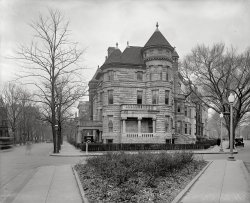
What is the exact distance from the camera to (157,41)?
161ft

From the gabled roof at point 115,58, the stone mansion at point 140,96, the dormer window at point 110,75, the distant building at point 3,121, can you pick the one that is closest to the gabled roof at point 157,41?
the stone mansion at point 140,96

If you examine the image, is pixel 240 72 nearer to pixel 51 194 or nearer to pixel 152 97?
pixel 152 97

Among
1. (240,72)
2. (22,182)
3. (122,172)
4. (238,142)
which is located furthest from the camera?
(238,142)

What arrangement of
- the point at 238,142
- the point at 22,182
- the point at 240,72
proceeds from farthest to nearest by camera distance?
the point at 238,142, the point at 240,72, the point at 22,182

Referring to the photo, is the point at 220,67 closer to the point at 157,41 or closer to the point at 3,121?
the point at 157,41

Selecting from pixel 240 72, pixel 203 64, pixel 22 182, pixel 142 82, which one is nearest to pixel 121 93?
pixel 142 82

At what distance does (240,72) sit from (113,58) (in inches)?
748

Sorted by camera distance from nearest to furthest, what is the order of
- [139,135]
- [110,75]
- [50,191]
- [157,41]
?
[50,191] < [139,135] < [157,41] < [110,75]

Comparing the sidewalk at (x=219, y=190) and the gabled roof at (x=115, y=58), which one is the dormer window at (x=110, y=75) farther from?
the sidewalk at (x=219, y=190)

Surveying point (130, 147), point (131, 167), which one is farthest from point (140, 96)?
point (131, 167)

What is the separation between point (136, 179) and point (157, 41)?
4042 cm

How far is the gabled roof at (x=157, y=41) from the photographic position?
160 ft

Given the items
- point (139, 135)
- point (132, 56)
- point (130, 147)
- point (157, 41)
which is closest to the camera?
point (130, 147)

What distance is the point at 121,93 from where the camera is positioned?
160 ft
